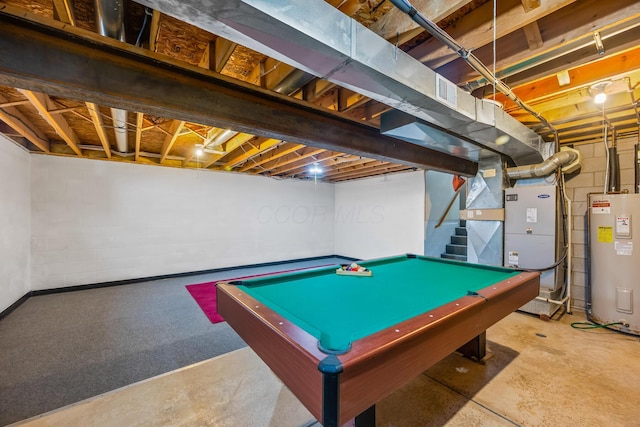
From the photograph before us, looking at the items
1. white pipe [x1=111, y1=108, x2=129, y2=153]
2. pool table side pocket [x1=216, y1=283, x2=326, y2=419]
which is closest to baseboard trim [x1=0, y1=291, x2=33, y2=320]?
white pipe [x1=111, y1=108, x2=129, y2=153]

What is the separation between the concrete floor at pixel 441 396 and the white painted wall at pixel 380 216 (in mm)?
3309

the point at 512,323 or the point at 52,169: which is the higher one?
the point at 52,169

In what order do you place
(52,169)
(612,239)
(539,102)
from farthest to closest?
(52,169) < (612,239) < (539,102)

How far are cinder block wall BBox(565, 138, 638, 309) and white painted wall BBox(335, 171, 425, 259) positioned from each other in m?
2.38

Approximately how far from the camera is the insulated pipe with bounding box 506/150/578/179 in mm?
3160

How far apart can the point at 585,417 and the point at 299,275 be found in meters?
2.15

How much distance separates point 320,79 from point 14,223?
15.4ft

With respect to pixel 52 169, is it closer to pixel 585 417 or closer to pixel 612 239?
pixel 585 417

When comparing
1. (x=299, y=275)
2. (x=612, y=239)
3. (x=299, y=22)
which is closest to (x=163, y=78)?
(x=299, y=22)

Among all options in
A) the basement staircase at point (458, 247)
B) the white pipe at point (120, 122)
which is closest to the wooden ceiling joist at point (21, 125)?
the white pipe at point (120, 122)

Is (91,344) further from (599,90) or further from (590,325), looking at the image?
(590,325)

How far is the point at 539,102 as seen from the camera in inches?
105

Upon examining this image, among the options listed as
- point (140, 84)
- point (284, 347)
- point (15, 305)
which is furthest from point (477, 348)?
point (15, 305)

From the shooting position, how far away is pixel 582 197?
349cm
